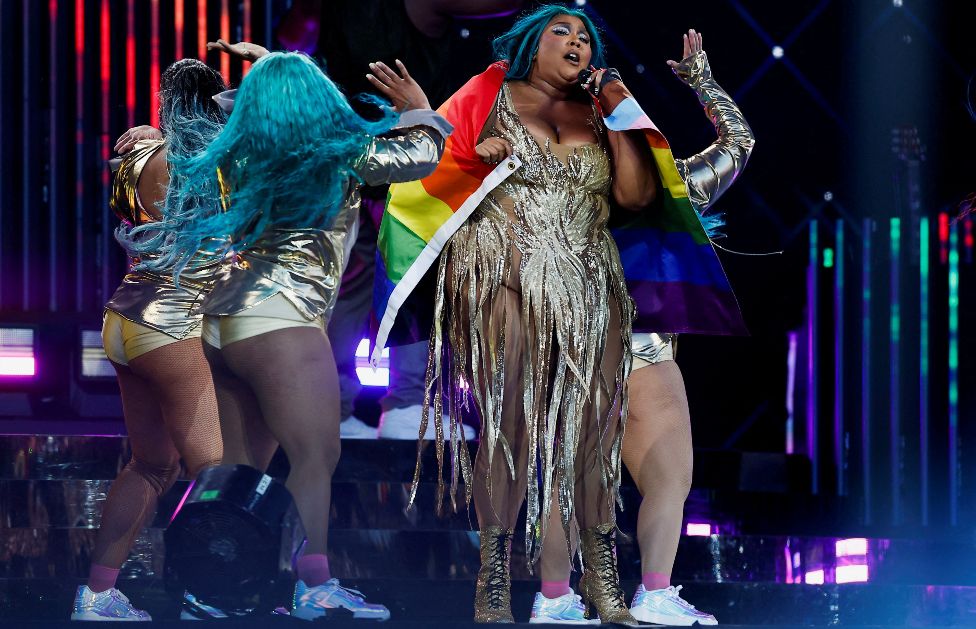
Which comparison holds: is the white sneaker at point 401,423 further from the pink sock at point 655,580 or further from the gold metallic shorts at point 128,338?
the pink sock at point 655,580

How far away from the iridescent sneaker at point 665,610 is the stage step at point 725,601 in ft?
1.31

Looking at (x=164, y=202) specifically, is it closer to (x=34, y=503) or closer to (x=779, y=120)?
(x=34, y=503)

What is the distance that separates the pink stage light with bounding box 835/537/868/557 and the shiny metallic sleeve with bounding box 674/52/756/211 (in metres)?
1.03

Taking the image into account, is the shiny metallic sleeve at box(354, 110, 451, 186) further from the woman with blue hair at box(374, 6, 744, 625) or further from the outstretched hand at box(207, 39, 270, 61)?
the outstretched hand at box(207, 39, 270, 61)

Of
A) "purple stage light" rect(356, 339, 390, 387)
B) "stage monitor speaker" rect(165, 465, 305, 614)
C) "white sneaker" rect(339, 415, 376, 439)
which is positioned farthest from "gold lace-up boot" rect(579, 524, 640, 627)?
"purple stage light" rect(356, 339, 390, 387)

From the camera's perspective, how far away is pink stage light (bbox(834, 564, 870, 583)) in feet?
11.0

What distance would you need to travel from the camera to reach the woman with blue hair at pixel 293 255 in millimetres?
2727

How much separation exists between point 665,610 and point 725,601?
58 centimetres

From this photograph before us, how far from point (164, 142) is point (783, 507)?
2.14 metres

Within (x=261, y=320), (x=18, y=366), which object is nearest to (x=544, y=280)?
(x=261, y=320)

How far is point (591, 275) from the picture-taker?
2.90 metres

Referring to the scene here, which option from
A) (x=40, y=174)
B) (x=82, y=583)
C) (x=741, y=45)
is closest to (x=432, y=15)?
(x=741, y=45)

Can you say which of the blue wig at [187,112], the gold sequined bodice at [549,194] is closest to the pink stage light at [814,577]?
the gold sequined bodice at [549,194]

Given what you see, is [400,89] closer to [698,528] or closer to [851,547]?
[698,528]
